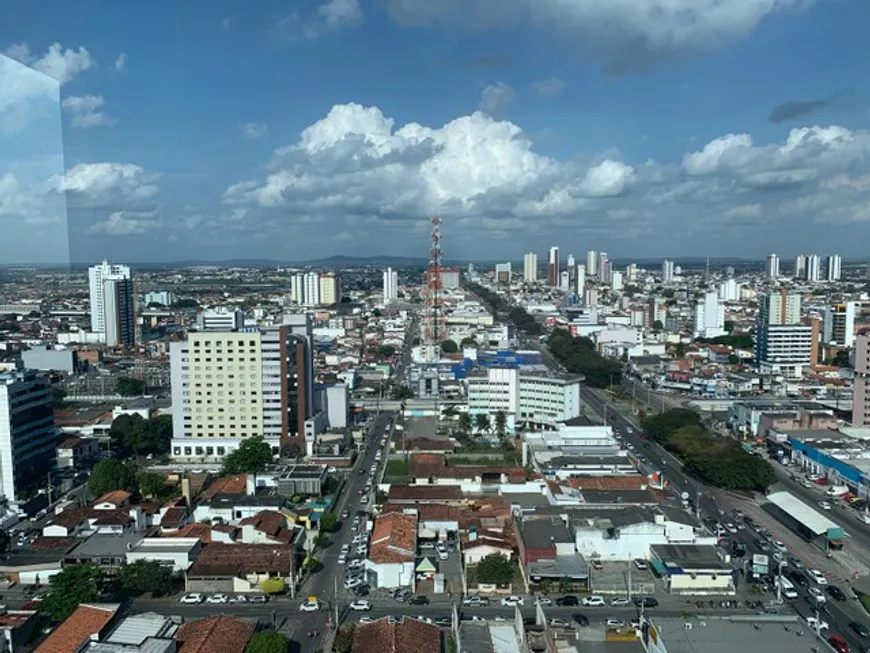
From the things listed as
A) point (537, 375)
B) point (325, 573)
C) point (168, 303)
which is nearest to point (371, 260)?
point (168, 303)

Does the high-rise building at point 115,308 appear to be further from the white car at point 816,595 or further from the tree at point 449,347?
the white car at point 816,595

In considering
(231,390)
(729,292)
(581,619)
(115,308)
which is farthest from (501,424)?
(729,292)

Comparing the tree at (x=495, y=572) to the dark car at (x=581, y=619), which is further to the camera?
the tree at (x=495, y=572)

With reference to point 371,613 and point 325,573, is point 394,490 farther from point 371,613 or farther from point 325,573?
point 371,613

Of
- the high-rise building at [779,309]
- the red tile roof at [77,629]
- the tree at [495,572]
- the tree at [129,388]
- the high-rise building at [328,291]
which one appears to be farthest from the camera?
the high-rise building at [328,291]

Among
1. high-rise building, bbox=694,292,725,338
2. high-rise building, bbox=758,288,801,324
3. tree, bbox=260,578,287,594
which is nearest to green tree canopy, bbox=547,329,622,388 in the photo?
high-rise building, bbox=758,288,801,324

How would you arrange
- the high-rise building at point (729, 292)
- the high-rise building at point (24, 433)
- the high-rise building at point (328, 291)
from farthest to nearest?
the high-rise building at point (328, 291) → the high-rise building at point (729, 292) → the high-rise building at point (24, 433)

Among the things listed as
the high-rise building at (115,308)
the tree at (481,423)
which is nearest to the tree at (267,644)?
the tree at (481,423)
